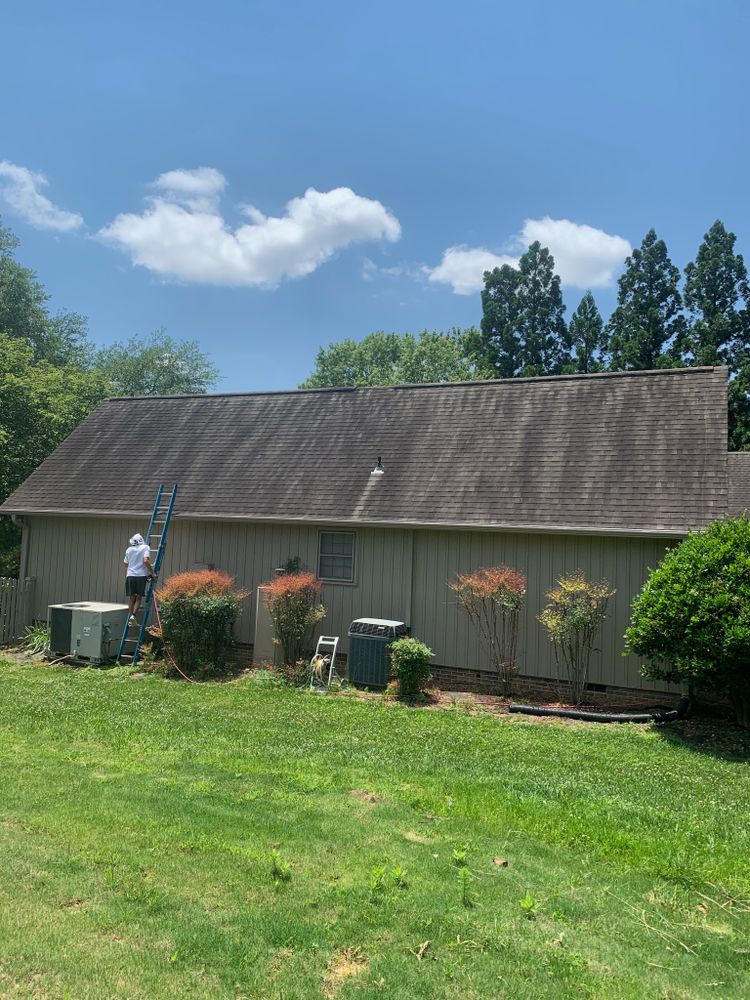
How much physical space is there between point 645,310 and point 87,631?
3049cm

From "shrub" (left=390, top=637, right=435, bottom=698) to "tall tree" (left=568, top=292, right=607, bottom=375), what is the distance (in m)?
28.6

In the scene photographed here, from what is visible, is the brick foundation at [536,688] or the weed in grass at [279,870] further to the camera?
the brick foundation at [536,688]

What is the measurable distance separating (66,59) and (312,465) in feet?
26.4

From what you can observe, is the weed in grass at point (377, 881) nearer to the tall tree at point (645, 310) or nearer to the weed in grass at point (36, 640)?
the weed in grass at point (36, 640)

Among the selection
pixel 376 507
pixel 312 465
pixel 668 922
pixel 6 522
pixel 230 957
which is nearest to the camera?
pixel 230 957

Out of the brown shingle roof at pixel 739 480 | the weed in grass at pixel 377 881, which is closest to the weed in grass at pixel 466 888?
the weed in grass at pixel 377 881

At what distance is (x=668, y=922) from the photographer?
382 cm

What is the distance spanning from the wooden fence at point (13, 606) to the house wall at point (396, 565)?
0.35 metres

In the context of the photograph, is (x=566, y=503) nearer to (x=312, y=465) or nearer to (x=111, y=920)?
(x=312, y=465)

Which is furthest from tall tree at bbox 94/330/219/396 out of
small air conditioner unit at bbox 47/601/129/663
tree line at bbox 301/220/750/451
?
small air conditioner unit at bbox 47/601/129/663

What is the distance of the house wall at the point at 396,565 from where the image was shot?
10453 millimetres

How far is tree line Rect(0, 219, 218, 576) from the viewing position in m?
20.8

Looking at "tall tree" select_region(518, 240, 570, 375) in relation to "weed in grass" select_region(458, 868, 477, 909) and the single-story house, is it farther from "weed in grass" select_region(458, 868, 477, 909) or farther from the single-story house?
"weed in grass" select_region(458, 868, 477, 909)

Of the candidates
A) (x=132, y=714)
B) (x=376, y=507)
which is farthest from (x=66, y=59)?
(x=132, y=714)
